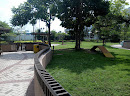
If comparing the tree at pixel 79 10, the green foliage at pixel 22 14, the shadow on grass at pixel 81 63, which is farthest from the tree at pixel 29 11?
the shadow on grass at pixel 81 63

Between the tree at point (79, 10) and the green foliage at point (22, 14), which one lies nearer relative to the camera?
the tree at point (79, 10)

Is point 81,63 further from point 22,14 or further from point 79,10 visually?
point 22,14

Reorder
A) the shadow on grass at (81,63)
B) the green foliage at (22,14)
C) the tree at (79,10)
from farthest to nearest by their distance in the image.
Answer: the green foliage at (22,14), the tree at (79,10), the shadow on grass at (81,63)

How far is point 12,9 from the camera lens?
63.8 feet

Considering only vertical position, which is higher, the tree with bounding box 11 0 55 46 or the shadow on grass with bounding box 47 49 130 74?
the tree with bounding box 11 0 55 46

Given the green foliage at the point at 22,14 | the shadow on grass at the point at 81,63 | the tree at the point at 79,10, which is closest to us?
the shadow on grass at the point at 81,63

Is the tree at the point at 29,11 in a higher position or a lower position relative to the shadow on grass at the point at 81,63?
higher

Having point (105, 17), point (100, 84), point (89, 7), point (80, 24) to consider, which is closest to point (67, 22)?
point (80, 24)

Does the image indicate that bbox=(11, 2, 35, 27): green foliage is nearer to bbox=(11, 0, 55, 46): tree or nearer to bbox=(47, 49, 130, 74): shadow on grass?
bbox=(11, 0, 55, 46): tree

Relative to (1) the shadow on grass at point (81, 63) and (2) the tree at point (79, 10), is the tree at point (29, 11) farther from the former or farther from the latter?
(1) the shadow on grass at point (81, 63)

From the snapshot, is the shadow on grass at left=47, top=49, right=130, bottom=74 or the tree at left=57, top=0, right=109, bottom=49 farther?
the tree at left=57, top=0, right=109, bottom=49

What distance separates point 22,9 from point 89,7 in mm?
9366

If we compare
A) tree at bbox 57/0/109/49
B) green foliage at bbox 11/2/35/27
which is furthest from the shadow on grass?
green foliage at bbox 11/2/35/27

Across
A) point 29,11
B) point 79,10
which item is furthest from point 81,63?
point 29,11
